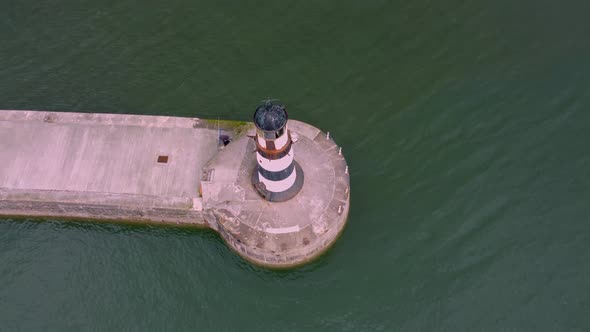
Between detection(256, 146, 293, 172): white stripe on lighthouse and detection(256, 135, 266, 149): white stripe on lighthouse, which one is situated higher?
detection(256, 135, 266, 149): white stripe on lighthouse

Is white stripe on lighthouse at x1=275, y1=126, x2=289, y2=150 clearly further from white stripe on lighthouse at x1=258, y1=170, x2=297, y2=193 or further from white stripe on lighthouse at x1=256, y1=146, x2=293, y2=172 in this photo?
white stripe on lighthouse at x1=258, y1=170, x2=297, y2=193

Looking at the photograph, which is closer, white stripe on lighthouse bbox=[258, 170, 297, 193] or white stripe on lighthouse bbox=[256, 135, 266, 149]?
white stripe on lighthouse bbox=[256, 135, 266, 149]

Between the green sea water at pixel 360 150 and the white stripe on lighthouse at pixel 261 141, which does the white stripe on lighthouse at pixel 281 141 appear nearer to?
the white stripe on lighthouse at pixel 261 141

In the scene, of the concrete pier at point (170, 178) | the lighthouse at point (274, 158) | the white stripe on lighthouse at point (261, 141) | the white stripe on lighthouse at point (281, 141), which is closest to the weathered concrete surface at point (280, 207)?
the concrete pier at point (170, 178)

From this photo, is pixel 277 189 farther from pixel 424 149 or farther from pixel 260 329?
pixel 424 149

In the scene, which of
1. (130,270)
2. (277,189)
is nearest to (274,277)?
(277,189)

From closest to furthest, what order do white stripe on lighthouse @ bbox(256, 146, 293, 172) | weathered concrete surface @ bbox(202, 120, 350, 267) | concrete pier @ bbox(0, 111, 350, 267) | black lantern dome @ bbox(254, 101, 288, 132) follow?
1. black lantern dome @ bbox(254, 101, 288, 132)
2. white stripe on lighthouse @ bbox(256, 146, 293, 172)
3. weathered concrete surface @ bbox(202, 120, 350, 267)
4. concrete pier @ bbox(0, 111, 350, 267)

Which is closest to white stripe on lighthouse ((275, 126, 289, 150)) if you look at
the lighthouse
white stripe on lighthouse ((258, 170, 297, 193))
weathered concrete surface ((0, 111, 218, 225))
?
the lighthouse
